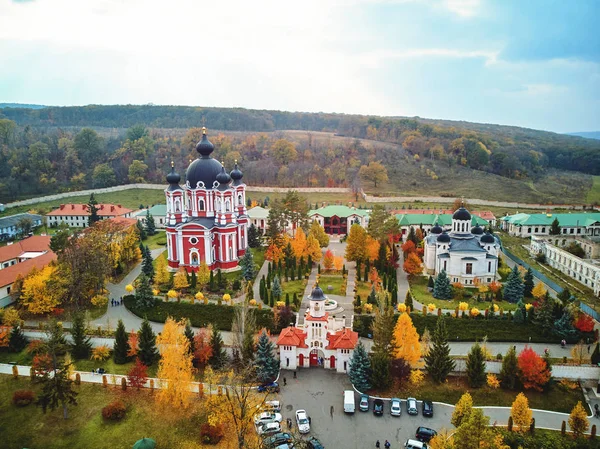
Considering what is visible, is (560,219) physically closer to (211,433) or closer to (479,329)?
(479,329)

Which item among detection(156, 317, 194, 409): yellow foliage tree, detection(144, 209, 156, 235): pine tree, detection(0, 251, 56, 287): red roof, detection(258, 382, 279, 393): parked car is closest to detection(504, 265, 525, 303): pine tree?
detection(258, 382, 279, 393): parked car

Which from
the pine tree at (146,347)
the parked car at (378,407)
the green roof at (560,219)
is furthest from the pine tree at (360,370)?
the green roof at (560,219)

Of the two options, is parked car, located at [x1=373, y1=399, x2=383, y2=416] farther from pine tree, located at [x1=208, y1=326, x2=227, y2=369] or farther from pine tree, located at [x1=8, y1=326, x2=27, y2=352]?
pine tree, located at [x1=8, y1=326, x2=27, y2=352]

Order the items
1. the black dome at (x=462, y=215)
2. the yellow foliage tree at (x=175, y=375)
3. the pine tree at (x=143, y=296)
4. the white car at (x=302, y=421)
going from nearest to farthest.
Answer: the white car at (x=302, y=421) < the yellow foliage tree at (x=175, y=375) < the pine tree at (x=143, y=296) < the black dome at (x=462, y=215)

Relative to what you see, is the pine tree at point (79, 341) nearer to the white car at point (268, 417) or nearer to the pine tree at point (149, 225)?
the white car at point (268, 417)

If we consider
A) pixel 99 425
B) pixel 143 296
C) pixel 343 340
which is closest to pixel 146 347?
pixel 99 425

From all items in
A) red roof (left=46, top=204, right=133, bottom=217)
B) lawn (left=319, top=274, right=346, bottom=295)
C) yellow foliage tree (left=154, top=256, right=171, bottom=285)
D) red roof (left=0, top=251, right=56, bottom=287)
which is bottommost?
lawn (left=319, top=274, right=346, bottom=295)

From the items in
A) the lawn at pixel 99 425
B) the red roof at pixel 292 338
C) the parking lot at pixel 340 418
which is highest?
the red roof at pixel 292 338
